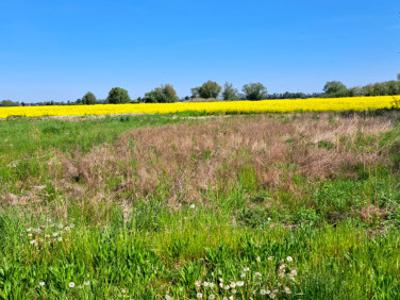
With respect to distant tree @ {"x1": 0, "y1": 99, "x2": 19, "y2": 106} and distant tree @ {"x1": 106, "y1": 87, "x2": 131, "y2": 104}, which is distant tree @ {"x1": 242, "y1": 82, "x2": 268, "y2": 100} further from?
distant tree @ {"x1": 0, "y1": 99, "x2": 19, "y2": 106}

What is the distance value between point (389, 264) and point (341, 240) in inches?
23.4

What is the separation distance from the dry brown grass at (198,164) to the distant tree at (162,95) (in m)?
71.1

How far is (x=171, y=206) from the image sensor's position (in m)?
5.18

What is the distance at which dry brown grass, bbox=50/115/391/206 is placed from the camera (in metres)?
6.54

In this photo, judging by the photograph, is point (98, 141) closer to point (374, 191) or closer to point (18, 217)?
point (18, 217)

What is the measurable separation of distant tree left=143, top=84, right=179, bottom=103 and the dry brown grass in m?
71.1

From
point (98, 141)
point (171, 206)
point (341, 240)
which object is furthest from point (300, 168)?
point (98, 141)

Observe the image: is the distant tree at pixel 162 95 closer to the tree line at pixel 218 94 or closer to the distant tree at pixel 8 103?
the tree line at pixel 218 94

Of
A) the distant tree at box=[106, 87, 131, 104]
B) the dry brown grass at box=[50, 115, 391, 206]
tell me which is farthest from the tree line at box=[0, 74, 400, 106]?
the dry brown grass at box=[50, 115, 391, 206]

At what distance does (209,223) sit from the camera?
13.7ft

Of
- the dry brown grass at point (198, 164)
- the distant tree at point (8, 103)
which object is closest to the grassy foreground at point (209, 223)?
the dry brown grass at point (198, 164)

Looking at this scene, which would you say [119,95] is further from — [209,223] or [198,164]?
[209,223]

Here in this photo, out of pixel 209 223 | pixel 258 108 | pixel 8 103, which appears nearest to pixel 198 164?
pixel 209 223

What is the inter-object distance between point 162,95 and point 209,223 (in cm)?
7878
